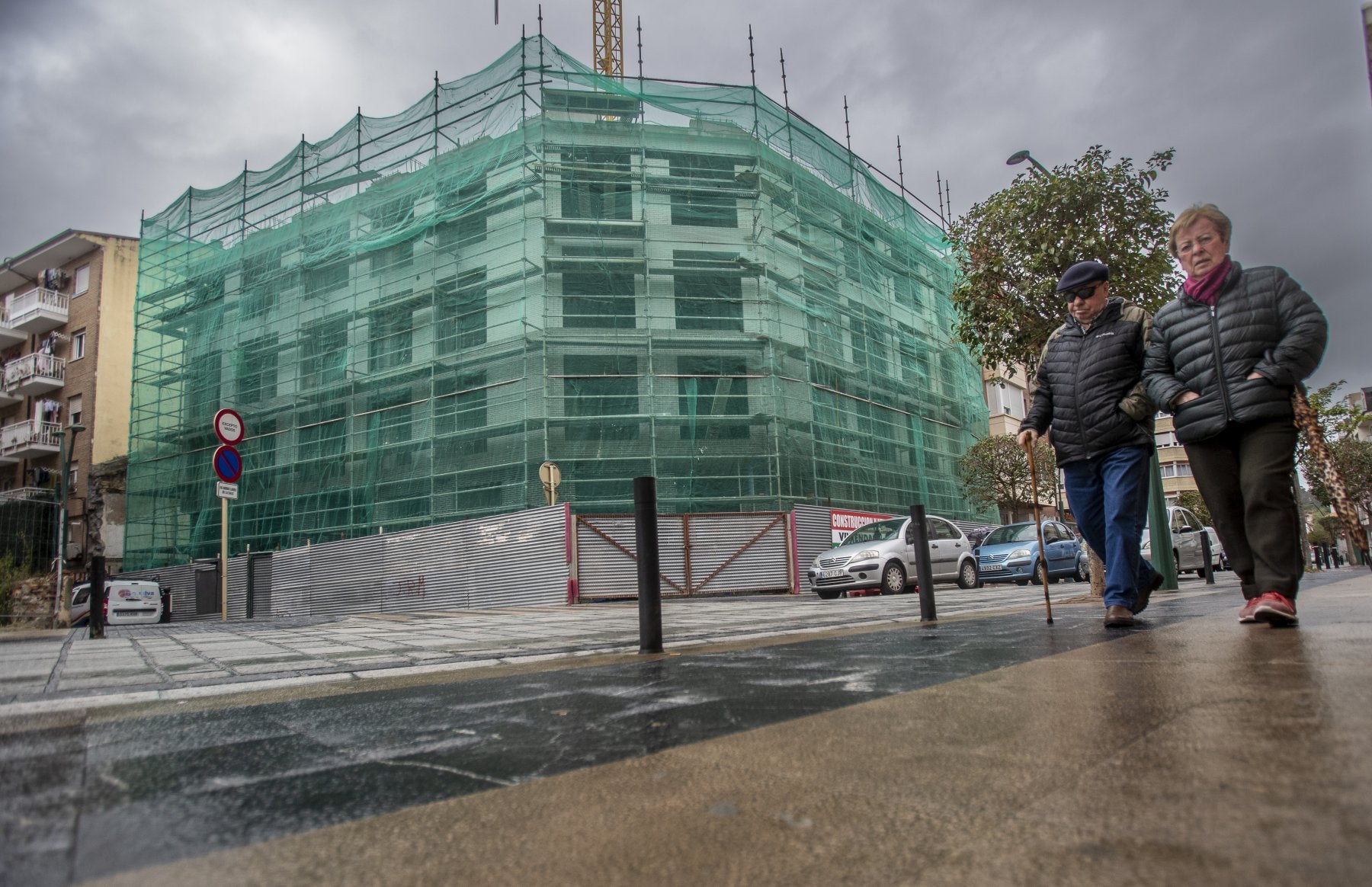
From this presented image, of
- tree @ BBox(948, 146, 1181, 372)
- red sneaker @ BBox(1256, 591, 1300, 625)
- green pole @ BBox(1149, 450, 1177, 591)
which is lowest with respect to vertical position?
red sneaker @ BBox(1256, 591, 1300, 625)

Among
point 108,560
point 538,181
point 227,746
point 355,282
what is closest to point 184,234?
point 355,282

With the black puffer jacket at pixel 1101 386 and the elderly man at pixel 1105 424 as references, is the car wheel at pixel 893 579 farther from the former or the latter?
the black puffer jacket at pixel 1101 386

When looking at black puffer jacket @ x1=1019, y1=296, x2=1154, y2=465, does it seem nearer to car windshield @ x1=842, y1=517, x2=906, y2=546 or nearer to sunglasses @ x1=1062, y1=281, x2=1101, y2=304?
sunglasses @ x1=1062, y1=281, x2=1101, y2=304

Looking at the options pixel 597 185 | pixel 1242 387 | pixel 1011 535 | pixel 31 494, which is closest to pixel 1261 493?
pixel 1242 387

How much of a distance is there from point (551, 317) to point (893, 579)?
11105 millimetres

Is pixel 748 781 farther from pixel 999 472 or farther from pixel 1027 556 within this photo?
pixel 999 472

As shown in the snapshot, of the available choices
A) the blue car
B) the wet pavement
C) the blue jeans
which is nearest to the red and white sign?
the blue car

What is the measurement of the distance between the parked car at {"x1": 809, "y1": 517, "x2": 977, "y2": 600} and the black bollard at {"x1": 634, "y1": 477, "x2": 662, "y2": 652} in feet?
37.2

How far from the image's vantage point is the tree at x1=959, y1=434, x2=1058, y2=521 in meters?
27.3

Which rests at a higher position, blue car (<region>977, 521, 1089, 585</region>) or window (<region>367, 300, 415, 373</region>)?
window (<region>367, 300, 415, 373</region>)

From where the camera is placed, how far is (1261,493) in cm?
383

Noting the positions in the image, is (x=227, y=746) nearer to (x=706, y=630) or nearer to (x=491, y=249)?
(x=706, y=630)

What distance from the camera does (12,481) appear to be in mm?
37000

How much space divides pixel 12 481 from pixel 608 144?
32197 mm
